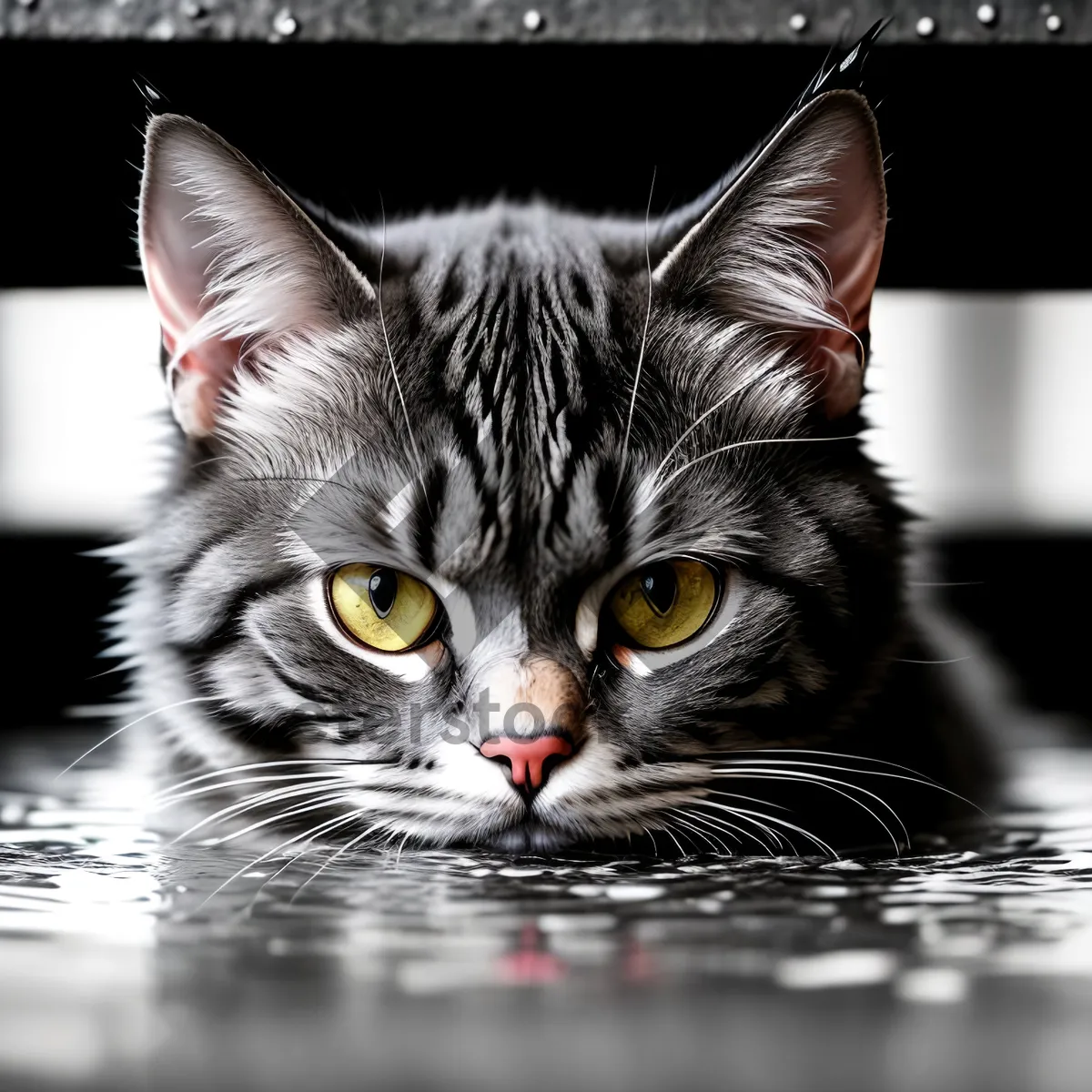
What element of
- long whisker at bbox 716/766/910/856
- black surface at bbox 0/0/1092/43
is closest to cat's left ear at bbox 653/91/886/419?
black surface at bbox 0/0/1092/43

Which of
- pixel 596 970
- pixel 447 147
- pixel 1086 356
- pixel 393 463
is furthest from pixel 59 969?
pixel 1086 356

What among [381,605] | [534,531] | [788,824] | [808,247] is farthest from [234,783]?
[808,247]

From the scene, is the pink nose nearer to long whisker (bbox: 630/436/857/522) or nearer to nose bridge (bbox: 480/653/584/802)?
nose bridge (bbox: 480/653/584/802)

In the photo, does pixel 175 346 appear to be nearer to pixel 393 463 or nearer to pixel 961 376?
pixel 393 463

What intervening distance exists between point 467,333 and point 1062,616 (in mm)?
1088

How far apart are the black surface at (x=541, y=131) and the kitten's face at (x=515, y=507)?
0.13 meters

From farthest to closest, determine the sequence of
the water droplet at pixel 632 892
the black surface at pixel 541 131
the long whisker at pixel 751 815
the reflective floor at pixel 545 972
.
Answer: the black surface at pixel 541 131, the long whisker at pixel 751 815, the water droplet at pixel 632 892, the reflective floor at pixel 545 972

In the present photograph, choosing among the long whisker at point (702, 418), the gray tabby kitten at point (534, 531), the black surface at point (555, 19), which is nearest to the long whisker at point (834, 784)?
the gray tabby kitten at point (534, 531)

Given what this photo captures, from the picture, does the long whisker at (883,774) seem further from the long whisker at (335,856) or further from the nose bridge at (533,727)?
the long whisker at (335,856)

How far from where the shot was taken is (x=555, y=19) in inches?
39.0

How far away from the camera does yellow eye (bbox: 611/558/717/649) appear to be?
832mm

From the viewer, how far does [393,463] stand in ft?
2.80

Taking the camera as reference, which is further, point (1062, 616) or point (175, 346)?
point (1062, 616)

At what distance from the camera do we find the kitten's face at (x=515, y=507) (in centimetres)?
79
